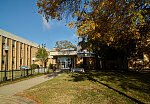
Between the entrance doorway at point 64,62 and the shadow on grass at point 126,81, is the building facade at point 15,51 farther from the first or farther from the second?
the shadow on grass at point 126,81

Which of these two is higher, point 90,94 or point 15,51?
point 15,51

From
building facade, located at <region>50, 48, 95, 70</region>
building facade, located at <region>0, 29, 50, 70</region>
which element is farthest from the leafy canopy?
building facade, located at <region>0, 29, 50, 70</region>

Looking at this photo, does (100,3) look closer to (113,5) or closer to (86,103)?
(113,5)

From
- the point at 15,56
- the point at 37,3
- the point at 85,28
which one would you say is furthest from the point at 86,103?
the point at 15,56

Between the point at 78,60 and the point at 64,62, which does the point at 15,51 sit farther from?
the point at 78,60

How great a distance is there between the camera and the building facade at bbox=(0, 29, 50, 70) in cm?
2414

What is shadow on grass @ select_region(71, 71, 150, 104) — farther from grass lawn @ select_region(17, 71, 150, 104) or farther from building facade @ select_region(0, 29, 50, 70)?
building facade @ select_region(0, 29, 50, 70)

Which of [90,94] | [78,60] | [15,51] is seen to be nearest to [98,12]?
[90,94]

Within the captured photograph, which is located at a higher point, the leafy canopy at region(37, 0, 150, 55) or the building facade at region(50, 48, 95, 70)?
the leafy canopy at region(37, 0, 150, 55)

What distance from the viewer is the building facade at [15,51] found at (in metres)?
24.1

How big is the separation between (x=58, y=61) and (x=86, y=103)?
22493 mm

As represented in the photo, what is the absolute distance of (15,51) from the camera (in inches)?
1104

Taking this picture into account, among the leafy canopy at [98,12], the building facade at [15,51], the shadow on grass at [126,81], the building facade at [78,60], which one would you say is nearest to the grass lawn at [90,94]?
the shadow on grass at [126,81]

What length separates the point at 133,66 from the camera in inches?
918
